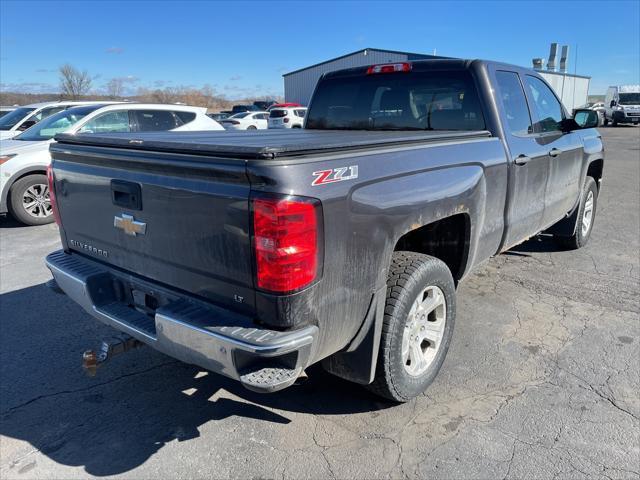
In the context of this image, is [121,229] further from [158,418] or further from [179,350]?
[158,418]

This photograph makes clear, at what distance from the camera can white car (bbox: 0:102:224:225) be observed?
743 centimetres

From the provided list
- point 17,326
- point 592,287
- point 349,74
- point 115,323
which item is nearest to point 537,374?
point 592,287

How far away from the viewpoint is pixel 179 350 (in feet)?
7.61

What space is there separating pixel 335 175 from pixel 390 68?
2411mm

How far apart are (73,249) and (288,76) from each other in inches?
1801

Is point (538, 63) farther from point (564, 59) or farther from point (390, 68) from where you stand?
point (390, 68)

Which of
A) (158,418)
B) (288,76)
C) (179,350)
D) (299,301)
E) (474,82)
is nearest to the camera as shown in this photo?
(299,301)

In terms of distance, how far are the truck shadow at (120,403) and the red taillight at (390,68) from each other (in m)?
2.54

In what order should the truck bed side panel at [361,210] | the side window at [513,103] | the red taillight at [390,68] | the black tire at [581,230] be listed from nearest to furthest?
the truck bed side panel at [361,210], the side window at [513,103], the red taillight at [390,68], the black tire at [581,230]

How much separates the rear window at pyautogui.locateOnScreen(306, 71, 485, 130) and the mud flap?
1.94 m

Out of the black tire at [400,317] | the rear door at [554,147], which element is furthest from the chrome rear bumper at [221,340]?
the rear door at [554,147]

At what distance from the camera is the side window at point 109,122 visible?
816 centimetres

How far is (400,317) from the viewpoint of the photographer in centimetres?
267

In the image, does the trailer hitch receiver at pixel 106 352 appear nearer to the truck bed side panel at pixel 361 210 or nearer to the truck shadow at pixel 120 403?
the truck shadow at pixel 120 403
